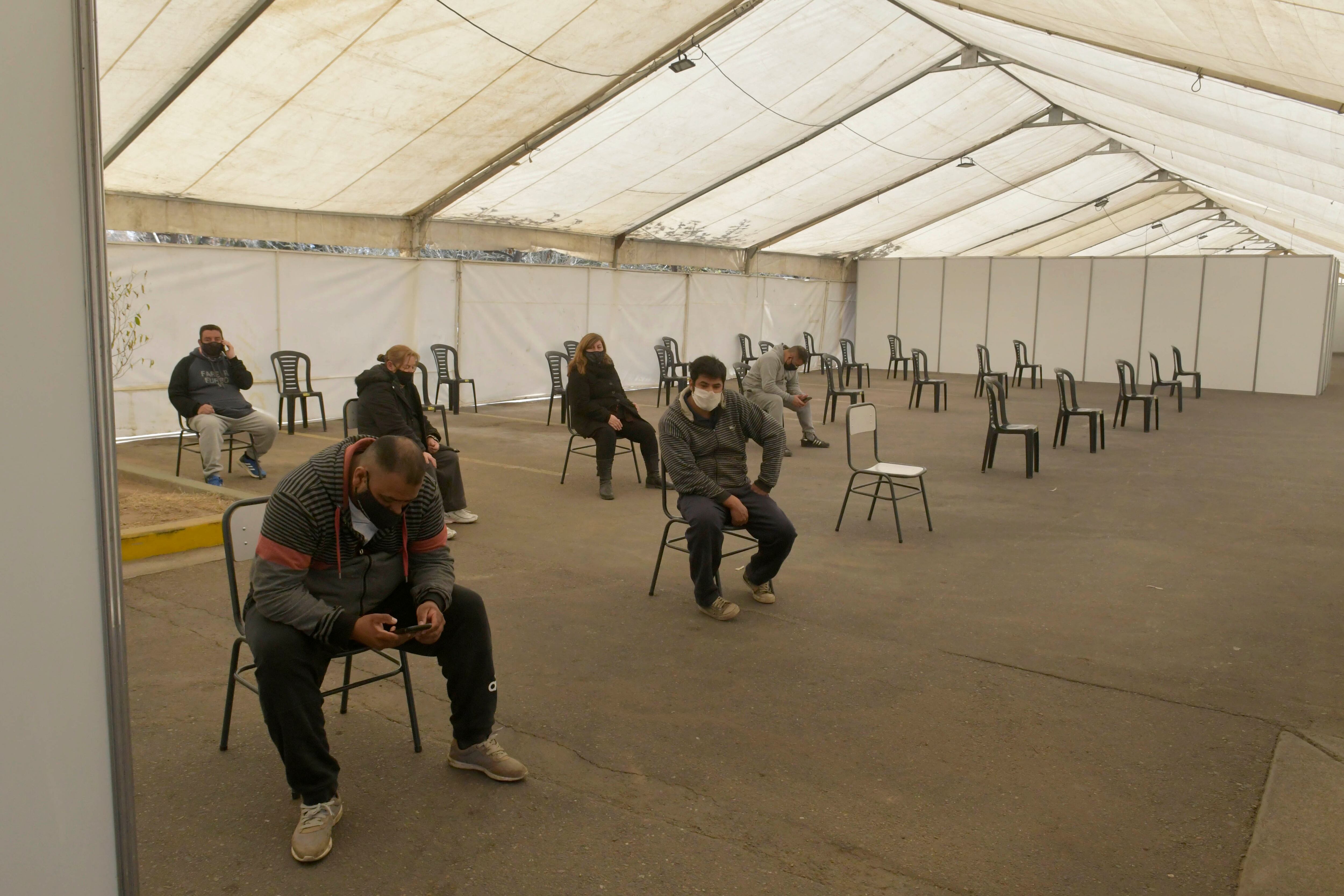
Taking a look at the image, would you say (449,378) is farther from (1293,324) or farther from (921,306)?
(1293,324)

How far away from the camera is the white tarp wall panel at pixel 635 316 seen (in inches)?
582

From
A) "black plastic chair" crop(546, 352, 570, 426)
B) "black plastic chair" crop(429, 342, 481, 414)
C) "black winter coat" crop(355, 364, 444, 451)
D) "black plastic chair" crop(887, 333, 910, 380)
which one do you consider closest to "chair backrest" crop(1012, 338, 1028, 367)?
"black plastic chair" crop(887, 333, 910, 380)

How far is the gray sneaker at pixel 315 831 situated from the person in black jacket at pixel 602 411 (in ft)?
15.4

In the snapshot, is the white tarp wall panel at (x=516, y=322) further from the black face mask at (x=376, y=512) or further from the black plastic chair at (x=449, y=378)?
the black face mask at (x=376, y=512)

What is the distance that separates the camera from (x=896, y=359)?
18.1 metres

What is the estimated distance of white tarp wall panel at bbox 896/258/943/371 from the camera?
810 inches

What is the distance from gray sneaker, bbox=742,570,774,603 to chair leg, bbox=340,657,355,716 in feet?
6.28

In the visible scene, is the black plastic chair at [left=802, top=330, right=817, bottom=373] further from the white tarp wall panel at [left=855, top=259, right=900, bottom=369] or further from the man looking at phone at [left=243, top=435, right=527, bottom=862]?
the man looking at phone at [left=243, top=435, right=527, bottom=862]

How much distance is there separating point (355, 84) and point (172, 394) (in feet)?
9.84

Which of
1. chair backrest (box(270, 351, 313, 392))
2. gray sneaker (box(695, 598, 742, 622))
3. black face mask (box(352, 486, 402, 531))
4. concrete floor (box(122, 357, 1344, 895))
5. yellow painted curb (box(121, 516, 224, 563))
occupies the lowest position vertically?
concrete floor (box(122, 357, 1344, 895))

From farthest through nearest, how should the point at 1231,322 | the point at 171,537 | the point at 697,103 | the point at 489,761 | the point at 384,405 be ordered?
1. the point at 1231,322
2. the point at 697,103
3. the point at 384,405
4. the point at 171,537
5. the point at 489,761

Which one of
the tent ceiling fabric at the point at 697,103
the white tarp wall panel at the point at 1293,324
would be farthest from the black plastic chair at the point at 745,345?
the white tarp wall panel at the point at 1293,324

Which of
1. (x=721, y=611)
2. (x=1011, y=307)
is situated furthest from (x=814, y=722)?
(x=1011, y=307)

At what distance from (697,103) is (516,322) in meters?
4.37
